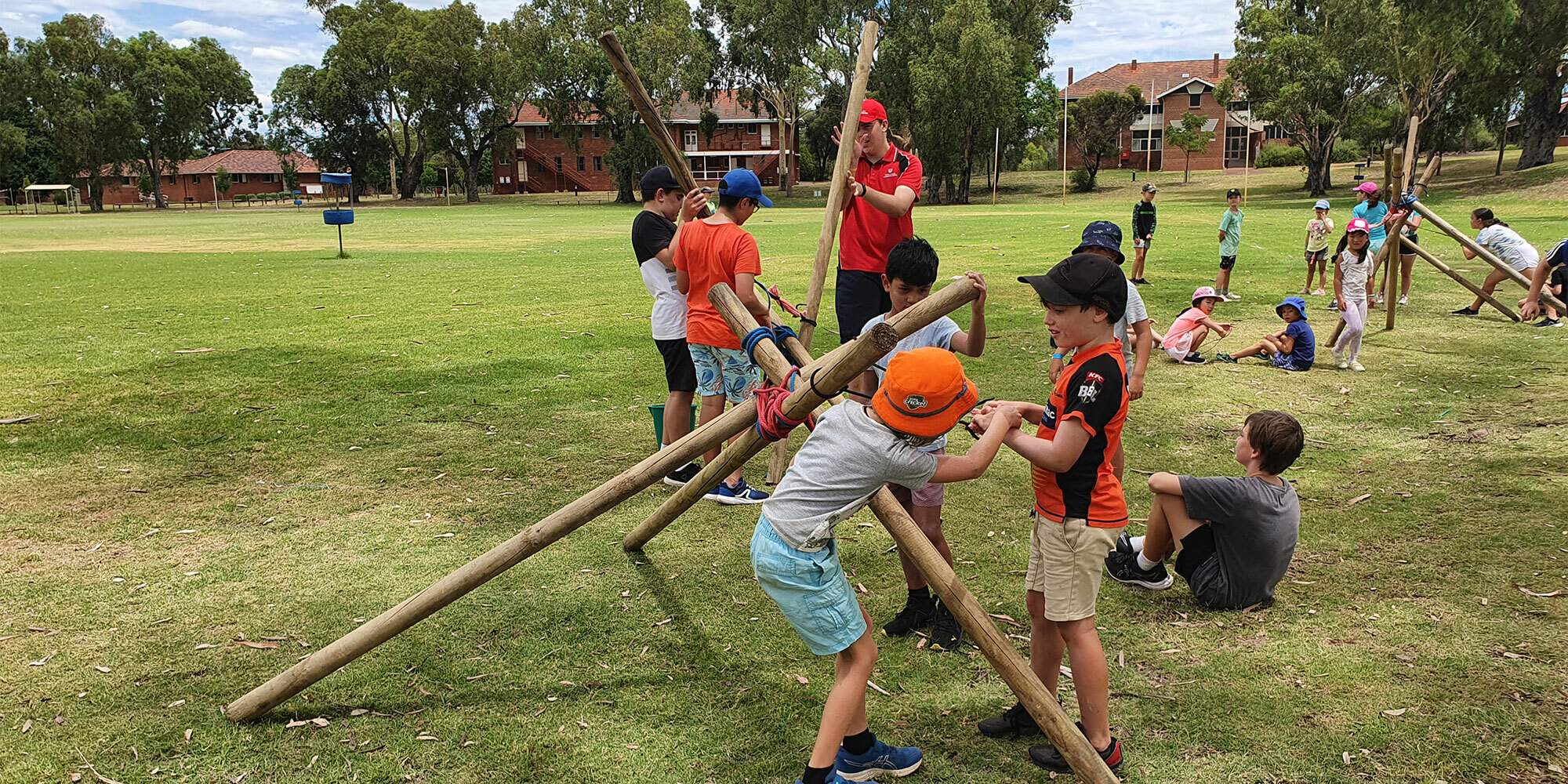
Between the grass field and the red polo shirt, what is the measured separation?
1997 mm

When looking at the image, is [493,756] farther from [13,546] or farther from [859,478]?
[13,546]

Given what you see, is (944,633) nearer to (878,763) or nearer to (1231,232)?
(878,763)

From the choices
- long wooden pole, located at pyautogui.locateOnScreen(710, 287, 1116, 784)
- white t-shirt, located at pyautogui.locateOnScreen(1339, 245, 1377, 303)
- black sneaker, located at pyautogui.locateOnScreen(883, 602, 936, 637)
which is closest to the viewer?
long wooden pole, located at pyautogui.locateOnScreen(710, 287, 1116, 784)

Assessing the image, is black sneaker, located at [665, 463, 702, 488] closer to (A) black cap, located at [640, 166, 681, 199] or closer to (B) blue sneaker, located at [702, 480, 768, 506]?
(B) blue sneaker, located at [702, 480, 768, 506]

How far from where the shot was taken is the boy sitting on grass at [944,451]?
17.0 feet

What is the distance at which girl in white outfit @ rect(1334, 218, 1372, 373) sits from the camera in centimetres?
1230

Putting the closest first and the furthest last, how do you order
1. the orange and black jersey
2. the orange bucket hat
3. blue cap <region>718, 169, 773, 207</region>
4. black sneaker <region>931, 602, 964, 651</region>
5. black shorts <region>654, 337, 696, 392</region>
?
1. the orange bucket hat
2. the orange and black jersey
3. black sneaker <region>931, 602, 964, 651</region>
4. blue cap <region>718, 169, 773, 207</region>
5. black shorts <region>654, 337, 696, 392</region>

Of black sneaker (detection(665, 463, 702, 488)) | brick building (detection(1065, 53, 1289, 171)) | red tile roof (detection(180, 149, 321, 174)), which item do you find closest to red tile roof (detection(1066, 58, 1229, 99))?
brick building (detection(1065, 53, 1289, 171))

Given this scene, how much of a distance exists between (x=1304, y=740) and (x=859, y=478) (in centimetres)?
246

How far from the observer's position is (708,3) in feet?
239

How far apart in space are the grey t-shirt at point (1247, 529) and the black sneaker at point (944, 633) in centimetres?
161

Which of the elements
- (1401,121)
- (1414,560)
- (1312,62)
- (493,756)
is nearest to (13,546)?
(493,756)

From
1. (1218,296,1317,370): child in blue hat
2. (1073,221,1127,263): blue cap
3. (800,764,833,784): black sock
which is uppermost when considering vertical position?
(1073,221,1127,263): blue cap

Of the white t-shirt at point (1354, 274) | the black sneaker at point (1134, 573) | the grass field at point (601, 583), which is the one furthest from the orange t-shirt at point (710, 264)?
the white t-shirt at point (1354, 274)
